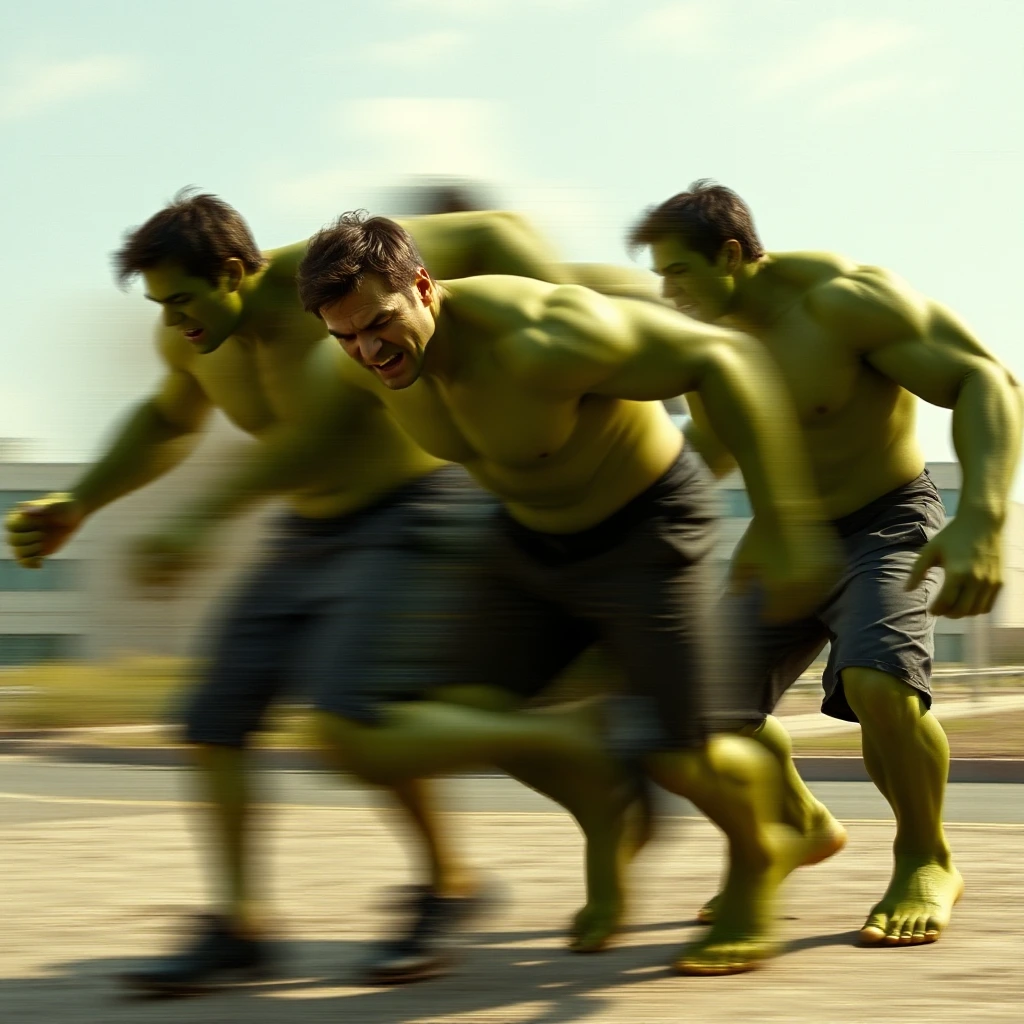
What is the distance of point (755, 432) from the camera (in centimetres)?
330

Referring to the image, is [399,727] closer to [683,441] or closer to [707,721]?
[707,721]

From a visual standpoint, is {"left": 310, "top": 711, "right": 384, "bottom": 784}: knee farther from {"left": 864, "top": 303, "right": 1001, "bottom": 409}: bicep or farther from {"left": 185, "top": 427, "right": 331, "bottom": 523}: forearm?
{"left": 864, "top": 303, "right": 1001, "bottom": 409}: bicep

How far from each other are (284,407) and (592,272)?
0.77 metres

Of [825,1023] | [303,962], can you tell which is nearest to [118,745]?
[303,962]

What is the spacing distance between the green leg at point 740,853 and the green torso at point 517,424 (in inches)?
22.5

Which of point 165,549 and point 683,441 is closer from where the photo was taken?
point 165,549

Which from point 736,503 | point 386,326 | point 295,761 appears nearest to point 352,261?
point 386,326

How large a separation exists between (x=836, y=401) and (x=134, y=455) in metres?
1.73

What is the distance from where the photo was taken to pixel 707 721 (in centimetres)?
353

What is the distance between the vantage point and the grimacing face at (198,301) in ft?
11.7

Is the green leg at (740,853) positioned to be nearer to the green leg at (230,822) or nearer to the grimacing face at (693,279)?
the green leg at (230,822)

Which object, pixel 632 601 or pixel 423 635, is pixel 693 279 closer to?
pixel 632 601

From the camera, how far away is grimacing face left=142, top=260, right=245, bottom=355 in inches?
141

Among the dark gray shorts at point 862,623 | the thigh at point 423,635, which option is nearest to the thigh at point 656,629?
the thigh at point 423,635
